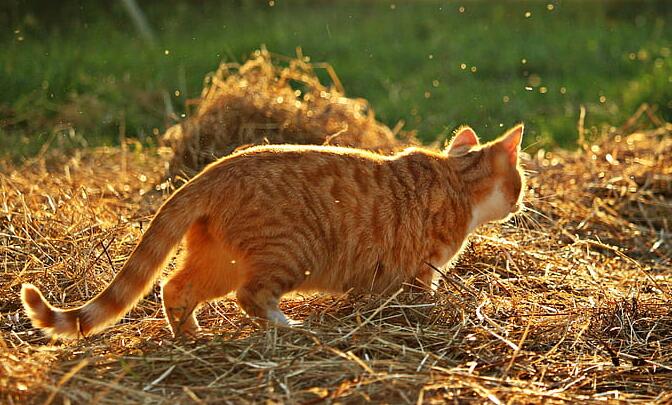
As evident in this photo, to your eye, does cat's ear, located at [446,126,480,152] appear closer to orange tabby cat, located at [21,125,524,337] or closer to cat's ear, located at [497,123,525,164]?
cat's ear, located at [497,123,525,164]

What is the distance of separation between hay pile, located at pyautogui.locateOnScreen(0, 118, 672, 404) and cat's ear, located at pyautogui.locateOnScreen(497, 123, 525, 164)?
548 mm

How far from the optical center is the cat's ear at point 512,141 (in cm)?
411

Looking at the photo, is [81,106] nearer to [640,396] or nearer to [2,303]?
[2,303]

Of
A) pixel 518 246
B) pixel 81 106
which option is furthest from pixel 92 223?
pixel 81 106

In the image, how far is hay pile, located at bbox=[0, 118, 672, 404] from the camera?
9.61ft

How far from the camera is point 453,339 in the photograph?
11.1 feet

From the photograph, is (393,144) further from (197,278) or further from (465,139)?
(197,278)

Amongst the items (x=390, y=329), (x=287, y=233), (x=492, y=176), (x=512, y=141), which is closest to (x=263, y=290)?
(x=287, y=233)

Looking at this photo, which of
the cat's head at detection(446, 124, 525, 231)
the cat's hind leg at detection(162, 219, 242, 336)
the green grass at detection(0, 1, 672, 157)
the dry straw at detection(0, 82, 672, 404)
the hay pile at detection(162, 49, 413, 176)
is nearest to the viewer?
the dry straw at detection(0, 82, 672, 404)

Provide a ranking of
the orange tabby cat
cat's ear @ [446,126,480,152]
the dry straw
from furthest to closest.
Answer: cat's ear @ [446,126,480,152] → the orange tabby cat → the dry straw

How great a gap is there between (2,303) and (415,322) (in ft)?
5.61

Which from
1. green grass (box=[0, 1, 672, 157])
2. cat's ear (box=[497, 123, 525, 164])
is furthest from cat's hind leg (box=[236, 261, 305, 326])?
green grass (box=[0, 1, 672, 157])

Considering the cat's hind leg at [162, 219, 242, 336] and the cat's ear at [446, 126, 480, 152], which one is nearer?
the cat's hind leg at [162, 219, 242, 336]

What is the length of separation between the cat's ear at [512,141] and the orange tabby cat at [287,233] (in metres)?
0.30
